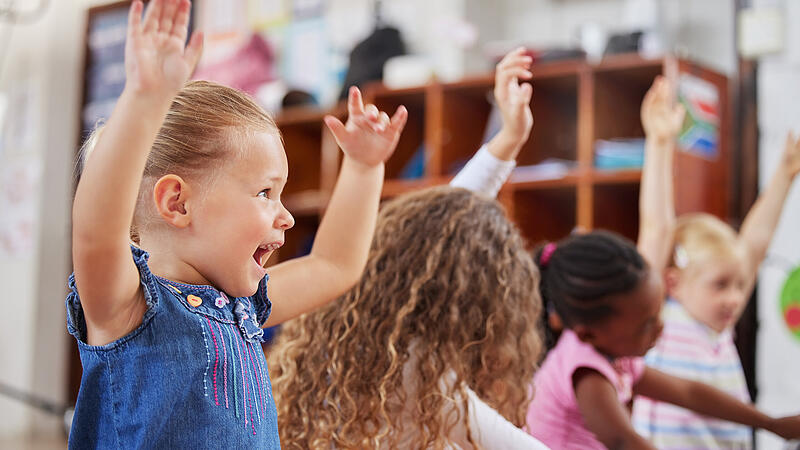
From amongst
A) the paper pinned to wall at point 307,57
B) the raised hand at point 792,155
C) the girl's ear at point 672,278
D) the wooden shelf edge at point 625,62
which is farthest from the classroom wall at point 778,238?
the paper pinned to wall at point 307,57

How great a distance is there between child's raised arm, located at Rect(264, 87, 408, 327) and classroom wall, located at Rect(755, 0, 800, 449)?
1.87 metres

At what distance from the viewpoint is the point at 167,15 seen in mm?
611

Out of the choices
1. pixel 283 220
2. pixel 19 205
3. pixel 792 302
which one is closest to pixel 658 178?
pixel 792 302

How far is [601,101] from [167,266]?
7.02ft

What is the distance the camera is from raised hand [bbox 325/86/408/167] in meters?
0.99

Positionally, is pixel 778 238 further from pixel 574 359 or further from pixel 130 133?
pixel 130 133

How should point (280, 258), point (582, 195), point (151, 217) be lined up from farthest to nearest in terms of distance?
1. point (280, 258)
2. point (582, 195)
3. point (151, 217)

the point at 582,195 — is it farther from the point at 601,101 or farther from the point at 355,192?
the point at 355,192

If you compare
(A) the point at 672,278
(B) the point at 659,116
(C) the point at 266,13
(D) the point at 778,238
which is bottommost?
(D) the point at 778,238

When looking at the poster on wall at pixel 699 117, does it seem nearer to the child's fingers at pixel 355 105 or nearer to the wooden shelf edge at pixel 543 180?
the wooden shelf edge at pixel 543 180

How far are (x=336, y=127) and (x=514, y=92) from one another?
361 millimetres

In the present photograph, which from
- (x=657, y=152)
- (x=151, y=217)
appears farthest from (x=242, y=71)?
(x=151, y=217)

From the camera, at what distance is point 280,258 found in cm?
337

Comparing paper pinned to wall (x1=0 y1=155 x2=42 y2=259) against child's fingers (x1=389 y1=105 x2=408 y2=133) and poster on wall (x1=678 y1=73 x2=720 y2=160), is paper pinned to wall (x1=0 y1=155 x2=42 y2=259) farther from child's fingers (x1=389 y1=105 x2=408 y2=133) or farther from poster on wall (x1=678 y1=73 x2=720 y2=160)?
child's fingers (x1=389 y1=105 x2=408 y2=133)
